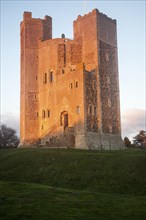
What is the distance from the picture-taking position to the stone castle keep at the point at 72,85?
163 ft

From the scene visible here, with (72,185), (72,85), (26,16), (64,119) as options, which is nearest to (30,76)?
(72,85)

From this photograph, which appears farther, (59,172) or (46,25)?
(46,25)

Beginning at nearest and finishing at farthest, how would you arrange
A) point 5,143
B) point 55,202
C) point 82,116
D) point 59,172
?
point 55,202
point 59,172
point 82,116
point 5,143

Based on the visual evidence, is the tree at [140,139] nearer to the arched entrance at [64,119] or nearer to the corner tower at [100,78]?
the corner tower at [100,78]

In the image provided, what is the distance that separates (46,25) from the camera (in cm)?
5853

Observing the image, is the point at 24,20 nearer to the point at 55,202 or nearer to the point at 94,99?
the point at 94,99

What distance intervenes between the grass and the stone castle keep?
9.42 m

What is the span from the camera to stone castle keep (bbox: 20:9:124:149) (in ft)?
163

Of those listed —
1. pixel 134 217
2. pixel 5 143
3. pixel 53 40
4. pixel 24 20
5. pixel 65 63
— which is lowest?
pixel 134 217

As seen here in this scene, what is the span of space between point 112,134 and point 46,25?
19.6 metres

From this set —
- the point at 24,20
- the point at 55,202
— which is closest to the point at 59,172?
the point at 55,202

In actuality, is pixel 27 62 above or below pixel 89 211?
above

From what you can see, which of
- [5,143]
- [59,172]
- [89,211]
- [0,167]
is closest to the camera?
[89,211]

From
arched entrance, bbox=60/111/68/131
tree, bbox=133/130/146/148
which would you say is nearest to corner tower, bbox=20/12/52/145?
arched entrance, bbox=60/111/68/131
